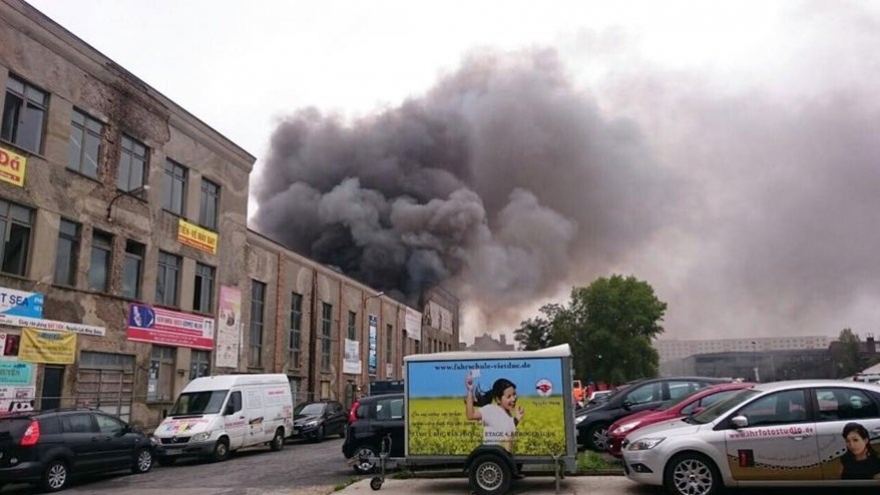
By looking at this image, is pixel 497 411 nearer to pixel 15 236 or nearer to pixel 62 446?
pixel 62 446

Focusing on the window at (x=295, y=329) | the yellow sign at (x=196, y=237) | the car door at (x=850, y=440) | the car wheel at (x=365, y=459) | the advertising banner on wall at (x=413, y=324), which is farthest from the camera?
the advertising banner on wall at (x=413, y=324)

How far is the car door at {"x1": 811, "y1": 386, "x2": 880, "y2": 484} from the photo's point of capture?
822cm

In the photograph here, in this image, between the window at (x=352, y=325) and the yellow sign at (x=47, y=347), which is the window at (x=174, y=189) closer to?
the yellow sign at (x=47, y=347)

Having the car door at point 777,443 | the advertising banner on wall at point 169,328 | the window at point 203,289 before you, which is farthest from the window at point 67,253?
the car door at point 777,443

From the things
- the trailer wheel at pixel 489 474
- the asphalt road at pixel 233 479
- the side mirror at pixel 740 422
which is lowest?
the asphalt road at pixel 233 479

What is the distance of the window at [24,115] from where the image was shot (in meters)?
18.0

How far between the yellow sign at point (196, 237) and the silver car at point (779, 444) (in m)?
20.1

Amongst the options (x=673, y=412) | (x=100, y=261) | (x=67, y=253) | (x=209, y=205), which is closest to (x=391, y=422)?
(x=673, y=412)

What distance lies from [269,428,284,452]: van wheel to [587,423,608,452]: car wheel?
375 inches

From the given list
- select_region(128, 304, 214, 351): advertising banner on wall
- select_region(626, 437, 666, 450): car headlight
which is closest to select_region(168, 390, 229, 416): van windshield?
select_region(128, 304, 214, 351): advertising banner on wall

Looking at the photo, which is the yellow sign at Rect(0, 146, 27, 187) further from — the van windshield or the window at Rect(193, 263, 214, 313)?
the window at Rect(193, 263, 214, 313)

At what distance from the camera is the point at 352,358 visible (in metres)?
40.0

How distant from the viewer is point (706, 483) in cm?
852

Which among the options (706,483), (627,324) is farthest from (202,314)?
(627,324)
